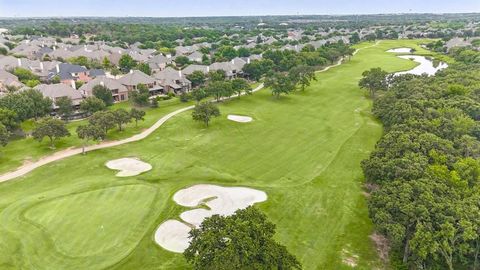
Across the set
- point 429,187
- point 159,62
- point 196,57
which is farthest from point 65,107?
point 196,57

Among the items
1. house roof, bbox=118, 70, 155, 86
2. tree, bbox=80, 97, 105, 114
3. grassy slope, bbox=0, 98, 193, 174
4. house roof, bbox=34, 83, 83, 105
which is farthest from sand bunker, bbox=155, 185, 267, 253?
house roof, bbox=118, 70, 155, 86

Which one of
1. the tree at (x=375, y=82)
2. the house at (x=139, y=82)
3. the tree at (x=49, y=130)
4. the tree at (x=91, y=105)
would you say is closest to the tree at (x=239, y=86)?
the house at (x=139, y=82)

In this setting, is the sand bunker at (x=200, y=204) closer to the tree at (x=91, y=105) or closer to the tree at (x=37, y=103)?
the tree at (x=91, y=105)

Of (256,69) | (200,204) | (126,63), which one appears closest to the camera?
(200,204)

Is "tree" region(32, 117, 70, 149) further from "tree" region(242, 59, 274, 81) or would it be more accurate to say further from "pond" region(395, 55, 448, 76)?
"pond" region(395, 55, 448, 76)

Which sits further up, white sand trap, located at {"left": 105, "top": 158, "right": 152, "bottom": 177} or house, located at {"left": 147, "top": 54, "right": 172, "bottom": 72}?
house, located at {"left": 147, "top": 54, "right": 172, "bottom": 72}

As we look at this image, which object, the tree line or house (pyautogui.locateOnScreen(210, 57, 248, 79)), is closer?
the tree line

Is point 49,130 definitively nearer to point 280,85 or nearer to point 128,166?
point 128,166
